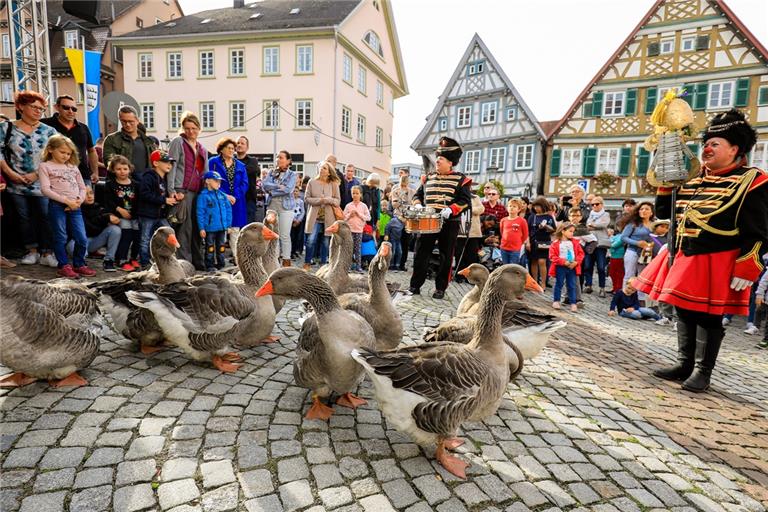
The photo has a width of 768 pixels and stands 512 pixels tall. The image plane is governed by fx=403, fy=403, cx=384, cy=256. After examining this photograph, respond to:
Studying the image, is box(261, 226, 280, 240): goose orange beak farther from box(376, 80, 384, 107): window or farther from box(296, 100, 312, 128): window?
box(376, 80, 384, 107): window

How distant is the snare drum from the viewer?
23.6 ft

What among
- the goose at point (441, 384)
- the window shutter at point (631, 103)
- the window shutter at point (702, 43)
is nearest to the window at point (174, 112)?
the window shutter at point (631, 103)

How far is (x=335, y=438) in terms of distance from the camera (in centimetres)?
305

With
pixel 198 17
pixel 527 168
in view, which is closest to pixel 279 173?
pixel 527 168

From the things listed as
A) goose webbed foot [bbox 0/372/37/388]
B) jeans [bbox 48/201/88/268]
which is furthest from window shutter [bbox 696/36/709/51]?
goose webbed foot [bbox 0/372/37/388]

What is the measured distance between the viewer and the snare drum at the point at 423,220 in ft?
23.6

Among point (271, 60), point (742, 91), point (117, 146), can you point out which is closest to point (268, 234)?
point (117, 146)

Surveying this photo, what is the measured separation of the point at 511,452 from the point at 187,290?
3244 mm

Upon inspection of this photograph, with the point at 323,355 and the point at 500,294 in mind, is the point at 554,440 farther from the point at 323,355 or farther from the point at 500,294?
the point at 323,355

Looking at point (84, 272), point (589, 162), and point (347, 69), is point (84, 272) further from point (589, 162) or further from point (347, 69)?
point (589, 162)

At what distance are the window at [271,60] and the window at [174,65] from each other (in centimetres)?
641

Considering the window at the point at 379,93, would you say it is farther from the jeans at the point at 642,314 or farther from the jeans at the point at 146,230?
the jeans at the point at 642,314

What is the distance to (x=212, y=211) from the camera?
7820 millimetres

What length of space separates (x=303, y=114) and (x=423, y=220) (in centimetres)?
2262
